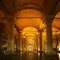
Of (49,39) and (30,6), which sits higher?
(30,6)

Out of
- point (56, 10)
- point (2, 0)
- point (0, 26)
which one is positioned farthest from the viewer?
point (0, 26)

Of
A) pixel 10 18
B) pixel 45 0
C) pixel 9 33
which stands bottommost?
pixel 9 33

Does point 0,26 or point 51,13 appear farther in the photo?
point 0,26

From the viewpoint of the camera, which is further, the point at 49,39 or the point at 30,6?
the point at 49,39

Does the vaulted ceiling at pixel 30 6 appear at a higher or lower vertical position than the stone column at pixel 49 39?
higher

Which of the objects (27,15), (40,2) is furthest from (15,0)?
(27,15)

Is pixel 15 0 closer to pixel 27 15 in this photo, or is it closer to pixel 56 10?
pixel 56 10

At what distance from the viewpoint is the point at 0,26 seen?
4394 cm

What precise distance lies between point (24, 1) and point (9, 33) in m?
→ 6.21

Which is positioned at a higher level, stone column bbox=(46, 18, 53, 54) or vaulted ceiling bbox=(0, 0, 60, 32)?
vaulted ceiling bbox=(0, 0, 60, 32)

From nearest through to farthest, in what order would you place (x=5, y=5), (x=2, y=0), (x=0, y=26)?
(x=2, y=0), (x=5, y=5), (x=0, y=26)

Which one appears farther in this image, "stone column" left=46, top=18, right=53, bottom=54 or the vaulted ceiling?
"stone column" left=46, top=18, right=53, bottom=54

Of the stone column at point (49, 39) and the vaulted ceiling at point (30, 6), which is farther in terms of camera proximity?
the stone column at point (49, 39)

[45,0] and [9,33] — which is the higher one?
[45,0]
